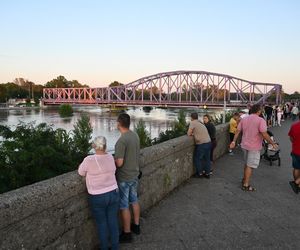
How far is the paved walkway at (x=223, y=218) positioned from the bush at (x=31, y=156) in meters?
1.68

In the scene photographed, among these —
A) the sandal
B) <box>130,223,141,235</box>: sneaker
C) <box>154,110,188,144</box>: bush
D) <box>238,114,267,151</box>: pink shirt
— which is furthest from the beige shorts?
<box>154,110,188,144</box>: bush

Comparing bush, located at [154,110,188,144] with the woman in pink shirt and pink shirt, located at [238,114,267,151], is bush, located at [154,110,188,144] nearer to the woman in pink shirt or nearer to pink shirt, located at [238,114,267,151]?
pink shirt, located at [238,114,267,151]

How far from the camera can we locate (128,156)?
4.20 m

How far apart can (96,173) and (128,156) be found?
0.70 metres

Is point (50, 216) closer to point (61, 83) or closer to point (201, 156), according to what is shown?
point (201, 156)

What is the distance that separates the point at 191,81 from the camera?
112 meters

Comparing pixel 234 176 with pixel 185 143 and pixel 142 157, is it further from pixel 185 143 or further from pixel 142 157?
pixel 142 157

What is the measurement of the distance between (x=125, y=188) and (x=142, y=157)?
86 centimetres

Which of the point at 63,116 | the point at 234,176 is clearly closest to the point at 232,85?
the point at 63,116

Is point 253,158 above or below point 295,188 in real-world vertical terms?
above

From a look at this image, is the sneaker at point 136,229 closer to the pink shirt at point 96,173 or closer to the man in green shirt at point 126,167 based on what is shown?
the man in green shirt at point 126,167

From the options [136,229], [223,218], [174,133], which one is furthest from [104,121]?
[136,229]

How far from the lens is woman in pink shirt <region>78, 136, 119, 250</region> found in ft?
11.7

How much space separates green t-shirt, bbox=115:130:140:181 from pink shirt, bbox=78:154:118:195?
52cm
